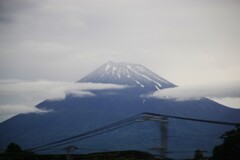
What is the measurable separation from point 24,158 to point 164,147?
1293cm

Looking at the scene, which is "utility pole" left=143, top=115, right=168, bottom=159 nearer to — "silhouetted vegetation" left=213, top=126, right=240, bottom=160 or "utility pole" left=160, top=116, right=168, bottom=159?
"utility pole" left=160, top=116, right=168, bottom=159

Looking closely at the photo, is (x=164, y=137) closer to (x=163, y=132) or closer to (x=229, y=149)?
→ (x=163, y=132)

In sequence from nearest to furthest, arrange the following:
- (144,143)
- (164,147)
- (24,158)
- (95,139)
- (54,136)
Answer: (164,147) < (24,158) < (144,143) < (95,139) < (54,136)

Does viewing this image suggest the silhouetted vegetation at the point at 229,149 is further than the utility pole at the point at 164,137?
Yes

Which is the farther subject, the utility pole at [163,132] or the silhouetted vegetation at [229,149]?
the silhouetted vegetation at [229,149]

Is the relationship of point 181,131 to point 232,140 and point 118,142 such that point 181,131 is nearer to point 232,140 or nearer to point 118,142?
point 118,142

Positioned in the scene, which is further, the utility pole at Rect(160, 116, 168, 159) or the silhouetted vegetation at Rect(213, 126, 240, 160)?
the silhouetted vegetation at Rect(213, 126, 240, 160)

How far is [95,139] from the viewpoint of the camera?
18075cm

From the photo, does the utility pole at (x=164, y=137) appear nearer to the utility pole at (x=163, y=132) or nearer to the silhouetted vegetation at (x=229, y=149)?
the utility pole at (x=163, y=132)

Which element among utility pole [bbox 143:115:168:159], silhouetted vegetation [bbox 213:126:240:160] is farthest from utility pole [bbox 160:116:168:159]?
silhouetted vegetation [bbox 213:126:240:160]

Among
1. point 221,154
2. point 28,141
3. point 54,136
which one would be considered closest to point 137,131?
point 54,136

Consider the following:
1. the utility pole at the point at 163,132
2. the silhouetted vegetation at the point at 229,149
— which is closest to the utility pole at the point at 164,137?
the utility pole at the point at 163,132

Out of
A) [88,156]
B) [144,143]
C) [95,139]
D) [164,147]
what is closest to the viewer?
[164,147]

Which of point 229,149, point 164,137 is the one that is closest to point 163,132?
point 164,137
